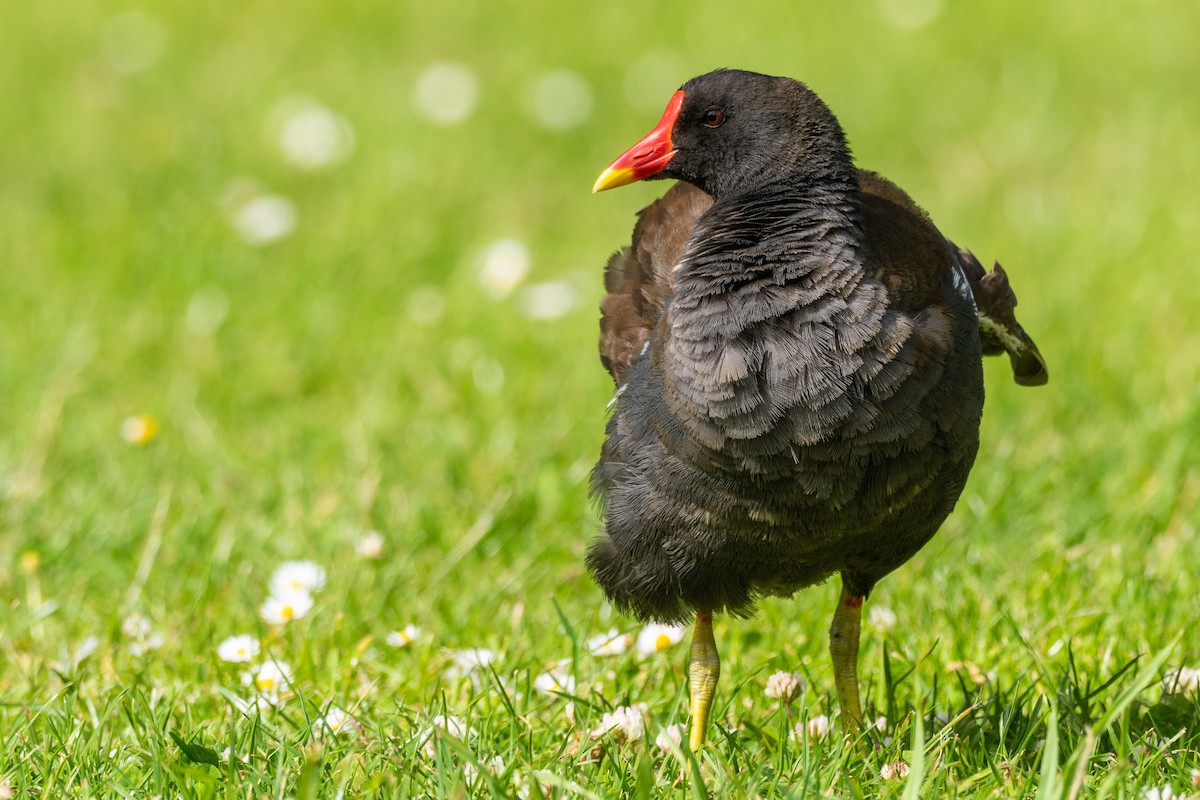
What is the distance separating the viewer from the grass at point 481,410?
2781 mm

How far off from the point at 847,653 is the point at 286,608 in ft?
3.91

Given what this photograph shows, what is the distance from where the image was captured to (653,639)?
3.38 m

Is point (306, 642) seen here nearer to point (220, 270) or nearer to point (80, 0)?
point (220, 270)

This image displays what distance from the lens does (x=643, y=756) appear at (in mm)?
2516

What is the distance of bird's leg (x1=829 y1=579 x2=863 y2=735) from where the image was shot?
3023 millimetres

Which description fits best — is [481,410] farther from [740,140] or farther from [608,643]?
[740,140]

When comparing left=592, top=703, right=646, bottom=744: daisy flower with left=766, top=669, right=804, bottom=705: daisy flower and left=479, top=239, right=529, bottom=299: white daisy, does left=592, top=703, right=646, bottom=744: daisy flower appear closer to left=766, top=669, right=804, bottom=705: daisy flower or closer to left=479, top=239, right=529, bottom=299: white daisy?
left=766, top=669, right=804, bottom=705: daisy flower

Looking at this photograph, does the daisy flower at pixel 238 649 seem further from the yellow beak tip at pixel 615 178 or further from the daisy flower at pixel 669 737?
the yellow beak tip at pixel 615 178

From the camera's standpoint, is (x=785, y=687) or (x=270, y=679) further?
(x=270, y=679)

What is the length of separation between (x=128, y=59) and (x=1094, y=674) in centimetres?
541

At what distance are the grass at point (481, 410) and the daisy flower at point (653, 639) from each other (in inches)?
2.5

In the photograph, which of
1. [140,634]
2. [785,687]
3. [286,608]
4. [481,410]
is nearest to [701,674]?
[785,687]

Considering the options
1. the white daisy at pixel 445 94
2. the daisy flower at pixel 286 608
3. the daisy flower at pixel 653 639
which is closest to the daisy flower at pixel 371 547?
the daisy flower at pixel 286 608

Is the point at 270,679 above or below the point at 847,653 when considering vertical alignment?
below
